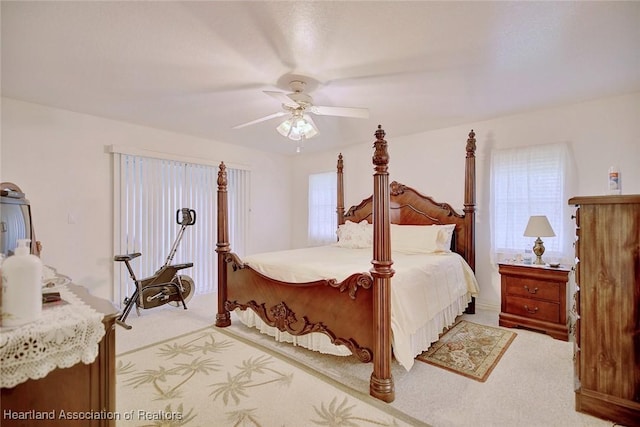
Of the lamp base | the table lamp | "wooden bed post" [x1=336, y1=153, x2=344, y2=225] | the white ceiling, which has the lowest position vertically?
the lamp base

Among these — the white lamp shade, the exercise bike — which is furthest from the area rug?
the exercise bike

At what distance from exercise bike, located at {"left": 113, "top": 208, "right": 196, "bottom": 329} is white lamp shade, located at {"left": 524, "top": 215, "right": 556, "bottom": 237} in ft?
13.2

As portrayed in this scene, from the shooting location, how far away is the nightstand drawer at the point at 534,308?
291 centimetres

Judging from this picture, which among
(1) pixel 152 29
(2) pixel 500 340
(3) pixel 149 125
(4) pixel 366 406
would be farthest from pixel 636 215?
(3) pixel 149 125

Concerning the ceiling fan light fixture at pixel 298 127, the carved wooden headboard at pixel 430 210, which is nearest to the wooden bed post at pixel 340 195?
the carved wooden headboard at pixel 430 210

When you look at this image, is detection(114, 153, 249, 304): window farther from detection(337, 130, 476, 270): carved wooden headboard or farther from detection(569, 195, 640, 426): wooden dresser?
detection(569, 195, 640, 426): wooden dresser

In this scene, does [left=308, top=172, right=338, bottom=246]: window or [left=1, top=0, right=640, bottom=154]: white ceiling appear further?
[left=308, top=172, right=338, bottom=246]: window

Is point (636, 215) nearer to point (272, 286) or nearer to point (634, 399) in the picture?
point (634, 399)

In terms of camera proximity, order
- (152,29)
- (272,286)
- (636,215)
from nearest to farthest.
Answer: (636,215)
(152,29)
(272,286)

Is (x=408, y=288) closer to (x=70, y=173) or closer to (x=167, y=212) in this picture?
(x=167, y=212)

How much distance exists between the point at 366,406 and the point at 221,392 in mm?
977

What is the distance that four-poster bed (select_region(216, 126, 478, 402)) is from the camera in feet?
6.49

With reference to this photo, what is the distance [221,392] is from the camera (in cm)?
202

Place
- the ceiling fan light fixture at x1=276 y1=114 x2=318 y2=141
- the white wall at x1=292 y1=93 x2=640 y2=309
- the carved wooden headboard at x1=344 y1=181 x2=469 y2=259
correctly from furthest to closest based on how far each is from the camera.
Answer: the carved wooden headboard at x1=344 y1=181 x2=469 y2=259 < the white wall at x1=292 y1=93 x2=640 y2=309 < the ceiling fan light fixture at x1=276 y1=114 x2=318 y2=141
